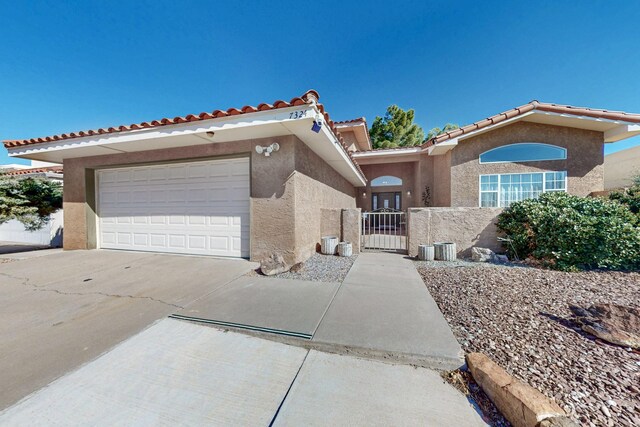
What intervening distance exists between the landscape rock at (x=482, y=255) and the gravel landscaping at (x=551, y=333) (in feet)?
3.24

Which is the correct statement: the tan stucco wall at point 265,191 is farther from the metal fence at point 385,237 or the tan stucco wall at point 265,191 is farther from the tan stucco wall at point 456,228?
the tan stucco wall at point 456,228

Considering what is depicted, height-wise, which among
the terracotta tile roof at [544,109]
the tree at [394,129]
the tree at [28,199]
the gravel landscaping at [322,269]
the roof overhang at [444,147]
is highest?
the tree at [394,129]

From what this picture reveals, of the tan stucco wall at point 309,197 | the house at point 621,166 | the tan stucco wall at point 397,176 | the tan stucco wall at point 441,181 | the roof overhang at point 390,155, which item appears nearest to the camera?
the tan stucco wall at point 309,197

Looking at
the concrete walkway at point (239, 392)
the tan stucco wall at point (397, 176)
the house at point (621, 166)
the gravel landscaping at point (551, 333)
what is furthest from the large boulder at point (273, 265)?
the house at point (621, 166)

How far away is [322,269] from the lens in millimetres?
5121

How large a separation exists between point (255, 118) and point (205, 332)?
3679 millimetres

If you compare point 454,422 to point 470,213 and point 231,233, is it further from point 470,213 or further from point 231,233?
point 470,213

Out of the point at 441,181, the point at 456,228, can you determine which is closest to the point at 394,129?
the point at 441,181

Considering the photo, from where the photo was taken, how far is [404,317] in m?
2.95

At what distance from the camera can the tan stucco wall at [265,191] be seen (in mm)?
5082

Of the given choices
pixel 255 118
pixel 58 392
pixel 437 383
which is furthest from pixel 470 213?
pixel 58 392

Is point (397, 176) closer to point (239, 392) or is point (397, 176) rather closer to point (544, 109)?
point (544, 109)

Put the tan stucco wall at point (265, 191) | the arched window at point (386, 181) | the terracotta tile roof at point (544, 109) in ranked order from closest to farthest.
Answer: the tan stucco wall at point (265, 191)
the terracotta tile roof at point (544, 109)
the arched window at point (386, 181)

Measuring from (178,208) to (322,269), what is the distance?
4463 mm
